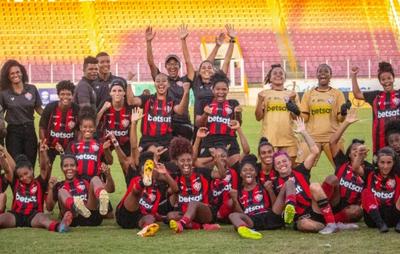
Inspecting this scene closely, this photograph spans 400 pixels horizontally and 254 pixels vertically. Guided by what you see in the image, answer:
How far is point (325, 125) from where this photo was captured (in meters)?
8.38

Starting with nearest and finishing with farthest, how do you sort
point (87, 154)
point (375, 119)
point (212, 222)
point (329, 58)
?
point (212, 222)
point (87, 154)
point (375, 119)
point (329, 58)

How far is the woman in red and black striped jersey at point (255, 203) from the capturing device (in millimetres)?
6688

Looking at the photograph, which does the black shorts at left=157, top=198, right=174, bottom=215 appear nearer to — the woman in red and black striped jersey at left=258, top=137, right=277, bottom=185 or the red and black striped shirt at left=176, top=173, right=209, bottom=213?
the red and black striped shirt at left=176, top=173, right=209, bottom=213

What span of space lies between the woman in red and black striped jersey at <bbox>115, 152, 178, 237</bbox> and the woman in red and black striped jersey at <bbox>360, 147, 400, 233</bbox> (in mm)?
1663

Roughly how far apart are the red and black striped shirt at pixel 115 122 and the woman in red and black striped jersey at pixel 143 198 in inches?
40.5

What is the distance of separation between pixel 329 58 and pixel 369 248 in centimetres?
3082

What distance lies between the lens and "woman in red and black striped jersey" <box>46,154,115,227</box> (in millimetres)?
6961

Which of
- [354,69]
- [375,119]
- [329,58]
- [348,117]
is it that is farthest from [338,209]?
[329,58]

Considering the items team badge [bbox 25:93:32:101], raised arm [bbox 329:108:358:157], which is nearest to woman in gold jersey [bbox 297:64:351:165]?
raised arm [bbox 329:108:358:157]

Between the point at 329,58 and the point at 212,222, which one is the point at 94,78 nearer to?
the point at 212,222

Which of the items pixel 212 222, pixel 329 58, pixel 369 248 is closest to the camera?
pixel 369 248

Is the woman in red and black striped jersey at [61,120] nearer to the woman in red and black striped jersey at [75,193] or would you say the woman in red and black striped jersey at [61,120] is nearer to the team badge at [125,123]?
the team badge at [125,123]

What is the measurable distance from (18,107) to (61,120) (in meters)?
0.53

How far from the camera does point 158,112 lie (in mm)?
7961
